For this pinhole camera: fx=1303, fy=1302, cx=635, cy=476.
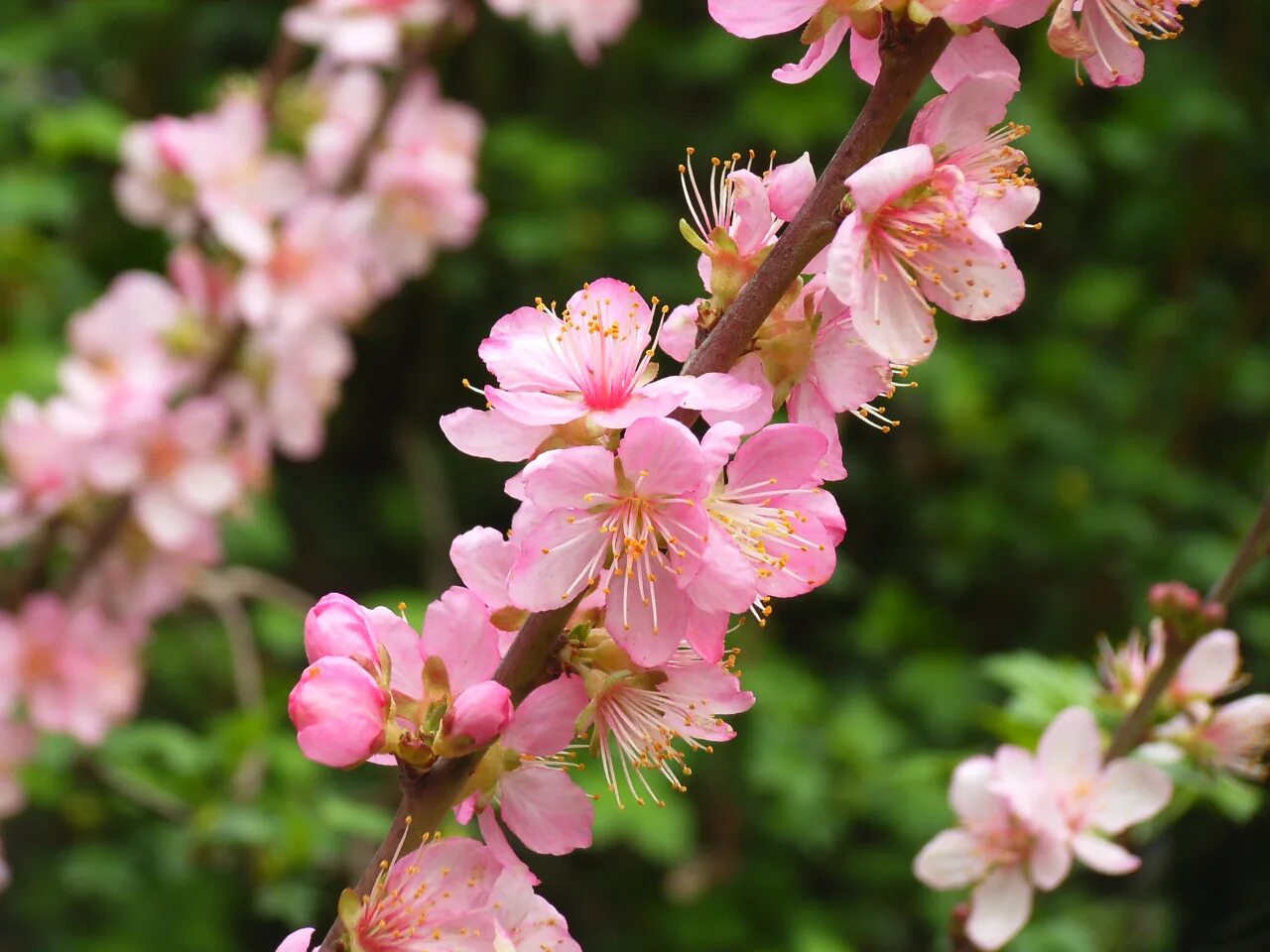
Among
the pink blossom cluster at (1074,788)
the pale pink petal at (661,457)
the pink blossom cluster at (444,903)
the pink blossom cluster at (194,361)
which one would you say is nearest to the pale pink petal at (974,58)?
the pale pink petal at (661,457)

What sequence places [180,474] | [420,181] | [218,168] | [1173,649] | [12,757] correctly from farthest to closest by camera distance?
[420,181] < [218,168] < [180,474] < [12,757] < [1173,649]

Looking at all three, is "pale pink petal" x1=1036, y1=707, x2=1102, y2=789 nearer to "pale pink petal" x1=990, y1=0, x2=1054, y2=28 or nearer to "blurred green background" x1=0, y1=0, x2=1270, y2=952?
"pale pink petal" x1=990, y1=0, x2=1054, y2=28

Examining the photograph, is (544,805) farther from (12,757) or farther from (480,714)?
(12,757)

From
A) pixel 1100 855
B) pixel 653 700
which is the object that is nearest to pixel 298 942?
pixel 653 700

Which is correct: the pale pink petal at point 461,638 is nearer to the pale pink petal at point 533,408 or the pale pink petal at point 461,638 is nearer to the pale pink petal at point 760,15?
the pale pink petal at point 533,408

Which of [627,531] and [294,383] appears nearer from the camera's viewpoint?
[627,531]

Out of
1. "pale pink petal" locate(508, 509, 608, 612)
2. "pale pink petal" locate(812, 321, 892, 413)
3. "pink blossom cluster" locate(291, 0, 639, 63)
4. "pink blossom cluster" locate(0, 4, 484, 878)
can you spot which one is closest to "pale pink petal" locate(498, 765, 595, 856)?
"pale pink petal" locate(508, 509, 608, 612)
